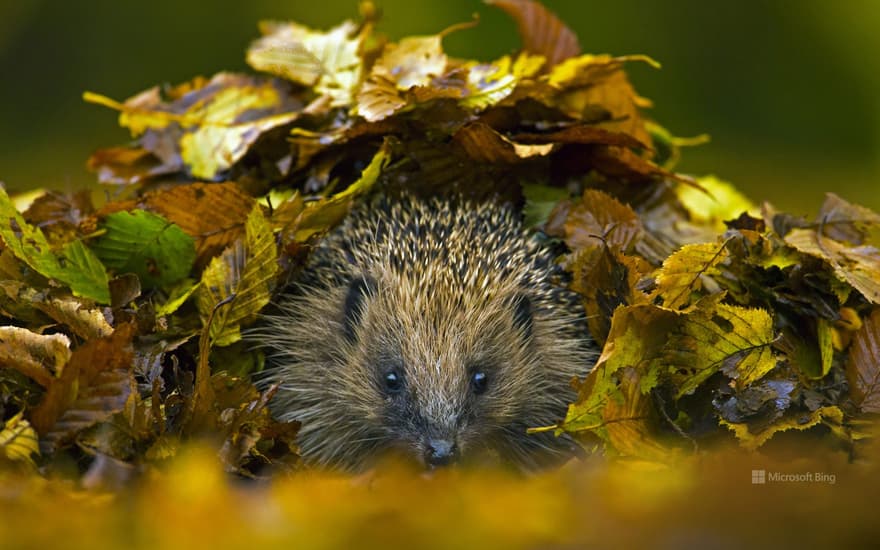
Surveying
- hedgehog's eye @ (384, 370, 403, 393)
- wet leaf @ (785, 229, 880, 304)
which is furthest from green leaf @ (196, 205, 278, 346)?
wet leaf @ (785, 229, 880, 304)

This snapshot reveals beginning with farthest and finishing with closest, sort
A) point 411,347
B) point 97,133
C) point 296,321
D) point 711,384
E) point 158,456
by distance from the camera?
point 97,133, point 296,321, point 411,347, point 711,384, point 158,456

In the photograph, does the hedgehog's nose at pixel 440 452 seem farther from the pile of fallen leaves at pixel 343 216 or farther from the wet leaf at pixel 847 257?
the wet leaf at pixel 847 257

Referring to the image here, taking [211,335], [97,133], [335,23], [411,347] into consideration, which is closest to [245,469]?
[211,335]

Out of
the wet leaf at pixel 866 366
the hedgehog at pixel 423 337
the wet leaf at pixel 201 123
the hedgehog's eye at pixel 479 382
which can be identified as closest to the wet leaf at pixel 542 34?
the hedgehog at pixel 423 337

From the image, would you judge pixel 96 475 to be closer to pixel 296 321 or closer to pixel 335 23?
pixel 296 321

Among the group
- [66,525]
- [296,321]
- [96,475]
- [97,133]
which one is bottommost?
[97,133]

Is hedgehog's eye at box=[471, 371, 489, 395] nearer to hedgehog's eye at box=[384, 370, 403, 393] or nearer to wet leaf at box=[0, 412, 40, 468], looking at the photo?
hedgehog's eye at box=[384, 370, 403, 393]

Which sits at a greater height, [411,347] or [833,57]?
[411,347]
